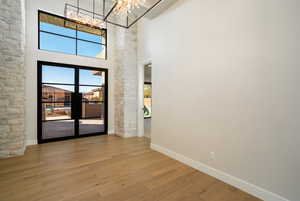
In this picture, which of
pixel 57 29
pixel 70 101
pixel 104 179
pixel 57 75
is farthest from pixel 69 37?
pixel 104 179

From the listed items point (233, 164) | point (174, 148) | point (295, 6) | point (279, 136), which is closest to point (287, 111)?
point (279, 136)

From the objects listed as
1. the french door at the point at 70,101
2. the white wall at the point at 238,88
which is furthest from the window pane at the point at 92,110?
the white wall at the point at 238,88

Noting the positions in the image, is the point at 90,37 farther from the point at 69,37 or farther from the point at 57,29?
the point at 57,29

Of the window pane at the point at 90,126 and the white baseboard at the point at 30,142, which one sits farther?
the window pane at the point at 90,126

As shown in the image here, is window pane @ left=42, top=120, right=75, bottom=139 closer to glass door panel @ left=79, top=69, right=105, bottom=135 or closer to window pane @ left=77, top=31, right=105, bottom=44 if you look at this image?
glass door panel @ left=79, top=69, right=105, bottom=135

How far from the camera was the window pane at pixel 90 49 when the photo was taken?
4.58m

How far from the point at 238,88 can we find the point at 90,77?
4370 mm

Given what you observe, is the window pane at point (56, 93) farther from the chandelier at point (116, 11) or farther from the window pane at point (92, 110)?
the chandelier at point (116, 11)

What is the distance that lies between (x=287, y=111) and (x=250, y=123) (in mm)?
421

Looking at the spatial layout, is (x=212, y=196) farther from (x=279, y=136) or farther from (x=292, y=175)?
(x=279, y=136)

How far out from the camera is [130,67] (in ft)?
15.5

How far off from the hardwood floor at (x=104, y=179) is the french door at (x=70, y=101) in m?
1.00

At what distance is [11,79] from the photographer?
9.96ft

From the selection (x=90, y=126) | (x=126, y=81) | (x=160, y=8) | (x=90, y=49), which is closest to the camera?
(x=160, y=8)
